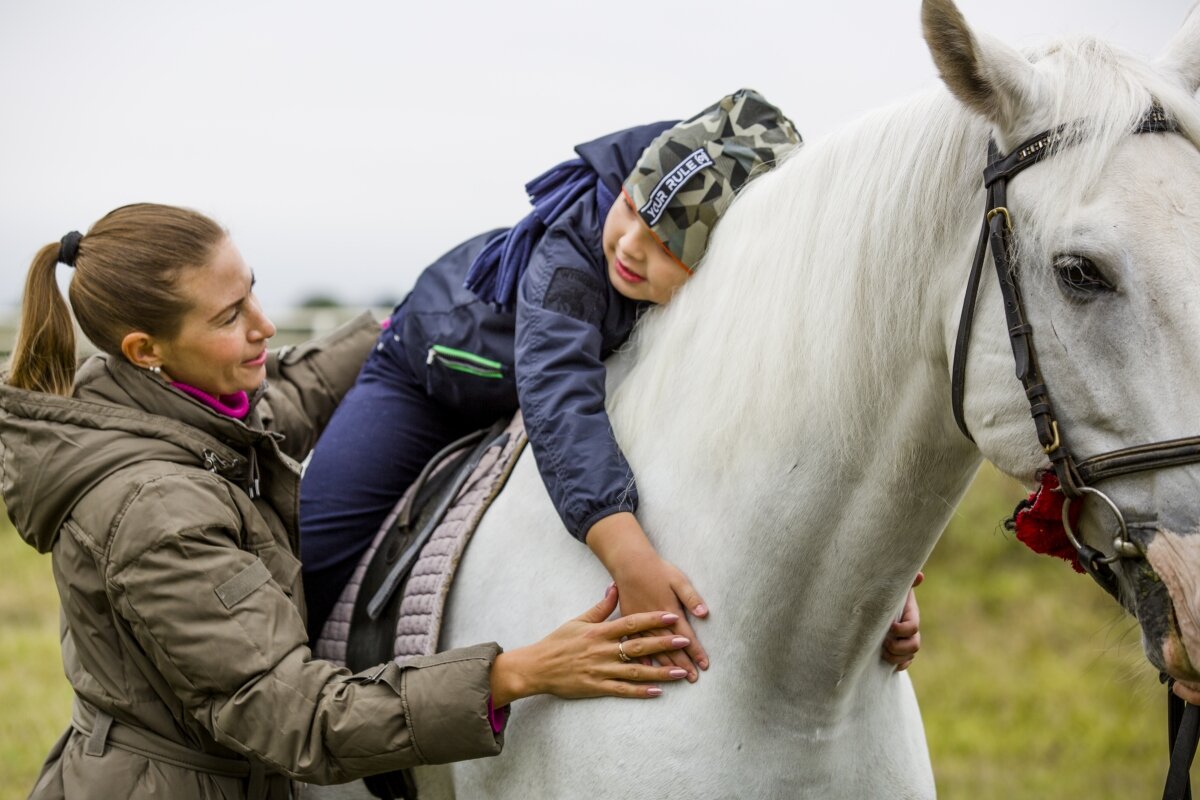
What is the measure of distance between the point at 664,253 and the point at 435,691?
944mm

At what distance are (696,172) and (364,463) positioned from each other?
111 cm

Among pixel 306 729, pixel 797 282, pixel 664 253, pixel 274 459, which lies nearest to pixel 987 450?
pixel 797 282

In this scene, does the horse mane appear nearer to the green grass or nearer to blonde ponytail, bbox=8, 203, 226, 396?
blonde ponytail, bbox=8, 203, 226, 396

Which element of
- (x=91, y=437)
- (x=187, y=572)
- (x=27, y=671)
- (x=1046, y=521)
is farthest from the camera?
(x=27, y=671)

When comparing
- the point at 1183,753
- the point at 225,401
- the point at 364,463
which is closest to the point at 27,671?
the point at 364,463

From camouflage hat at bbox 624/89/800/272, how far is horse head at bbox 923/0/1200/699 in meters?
0.62

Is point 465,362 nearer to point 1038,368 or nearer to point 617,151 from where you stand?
point 617,151

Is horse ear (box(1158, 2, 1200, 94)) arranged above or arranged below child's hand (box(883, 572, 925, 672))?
above

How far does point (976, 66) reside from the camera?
61.4 inches

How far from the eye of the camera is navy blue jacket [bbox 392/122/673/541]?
2.03 meters

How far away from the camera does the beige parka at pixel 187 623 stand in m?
1.92

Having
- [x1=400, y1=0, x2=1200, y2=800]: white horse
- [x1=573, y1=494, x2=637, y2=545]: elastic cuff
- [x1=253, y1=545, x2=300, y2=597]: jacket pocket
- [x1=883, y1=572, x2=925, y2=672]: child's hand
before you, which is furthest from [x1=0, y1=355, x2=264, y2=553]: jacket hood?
[x1=883, y1=572, x2=925, y2=672]: child's hand

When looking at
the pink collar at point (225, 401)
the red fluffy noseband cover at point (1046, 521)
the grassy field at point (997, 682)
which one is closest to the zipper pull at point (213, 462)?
the pink collar at point (225, 401)

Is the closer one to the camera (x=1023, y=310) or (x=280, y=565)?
(x=1023, y=310)
